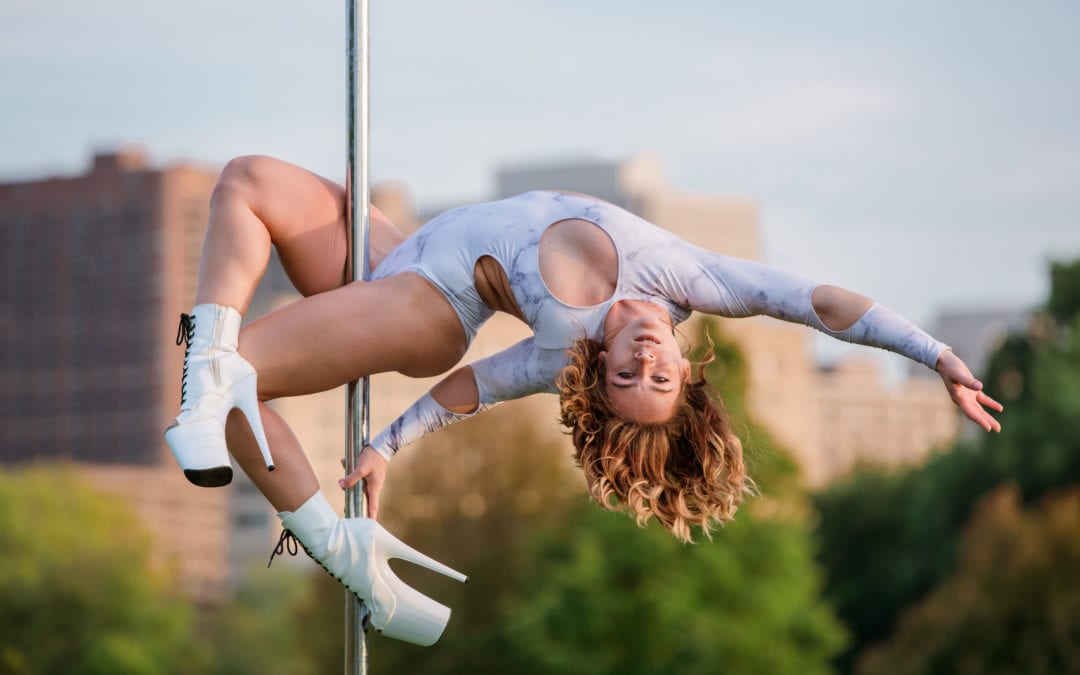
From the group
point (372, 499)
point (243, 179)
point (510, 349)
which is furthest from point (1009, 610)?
point (243, 179)

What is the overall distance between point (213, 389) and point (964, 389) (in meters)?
2.91

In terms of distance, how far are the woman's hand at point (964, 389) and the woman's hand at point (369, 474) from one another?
7.73ft

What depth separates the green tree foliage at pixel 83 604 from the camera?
49.9 meters

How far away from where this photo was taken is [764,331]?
410 ft

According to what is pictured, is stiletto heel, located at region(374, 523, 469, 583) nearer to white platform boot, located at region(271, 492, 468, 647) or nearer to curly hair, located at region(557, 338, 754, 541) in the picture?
white platform boot, located at region(271, 492, 468, 647)

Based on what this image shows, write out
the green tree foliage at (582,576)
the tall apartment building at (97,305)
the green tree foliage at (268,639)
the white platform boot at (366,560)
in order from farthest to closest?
the tall apartment building at (97,305), the green tree foliage at (268,639), the green tree foliage at (582,576), the white platform boot at (366,560)

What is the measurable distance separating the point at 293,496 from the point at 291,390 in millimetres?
434

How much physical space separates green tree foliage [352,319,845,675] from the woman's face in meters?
30.3

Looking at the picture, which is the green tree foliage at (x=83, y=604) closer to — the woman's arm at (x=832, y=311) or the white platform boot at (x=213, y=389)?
the white platform boot at (x=213, y=389)

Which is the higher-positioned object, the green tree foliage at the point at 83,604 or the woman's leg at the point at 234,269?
the woman's leg at the point at 234,269

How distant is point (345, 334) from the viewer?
25.8ft

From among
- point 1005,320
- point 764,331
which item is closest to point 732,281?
point 764,331

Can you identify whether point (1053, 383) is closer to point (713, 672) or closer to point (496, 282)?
point (713, 672)

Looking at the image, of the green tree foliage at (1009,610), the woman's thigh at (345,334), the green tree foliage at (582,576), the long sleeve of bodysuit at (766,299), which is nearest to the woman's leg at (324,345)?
the woman's thigh at (345,334)
